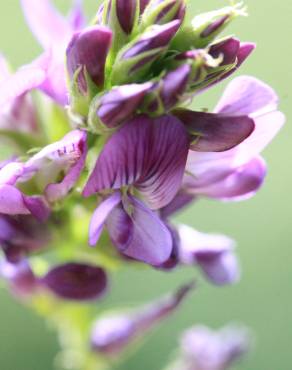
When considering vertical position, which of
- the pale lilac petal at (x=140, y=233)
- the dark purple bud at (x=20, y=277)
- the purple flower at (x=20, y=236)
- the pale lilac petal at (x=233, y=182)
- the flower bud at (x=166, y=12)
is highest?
the flower bud at (x=166, y=12)

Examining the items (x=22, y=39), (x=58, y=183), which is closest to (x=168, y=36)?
(x=58, y=183)

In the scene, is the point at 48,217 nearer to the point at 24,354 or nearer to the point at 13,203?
the point at 13,203

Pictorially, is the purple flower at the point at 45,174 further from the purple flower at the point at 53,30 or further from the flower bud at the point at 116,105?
the purple flower at the point at 53,30

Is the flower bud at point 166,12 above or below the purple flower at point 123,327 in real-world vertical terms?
above

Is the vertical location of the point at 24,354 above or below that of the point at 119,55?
below

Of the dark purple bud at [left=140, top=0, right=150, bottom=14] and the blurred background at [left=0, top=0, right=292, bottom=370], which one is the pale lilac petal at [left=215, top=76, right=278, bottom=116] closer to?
the dark purple bud at [left=140, top=0, right=150, bottom=14]

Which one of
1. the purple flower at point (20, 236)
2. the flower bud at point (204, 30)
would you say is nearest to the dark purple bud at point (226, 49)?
the flower bud at point (204, 30)
